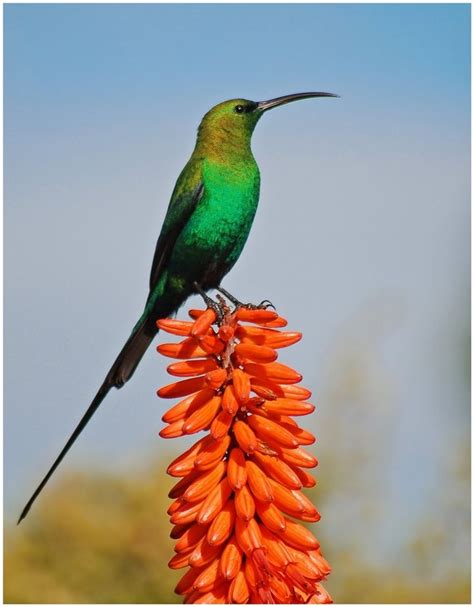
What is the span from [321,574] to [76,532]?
12.6ft

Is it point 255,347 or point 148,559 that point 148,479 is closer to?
point 148,559

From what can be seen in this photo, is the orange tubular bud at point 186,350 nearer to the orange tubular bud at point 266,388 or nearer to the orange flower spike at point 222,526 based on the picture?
the orange tubular bud at point 266,388

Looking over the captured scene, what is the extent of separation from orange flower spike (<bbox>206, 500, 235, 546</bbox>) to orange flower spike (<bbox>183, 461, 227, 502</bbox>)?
85mm

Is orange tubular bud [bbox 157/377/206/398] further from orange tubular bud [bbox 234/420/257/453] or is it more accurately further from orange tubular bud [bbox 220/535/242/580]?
orange tubular bud [bbox 220/535/242/580]

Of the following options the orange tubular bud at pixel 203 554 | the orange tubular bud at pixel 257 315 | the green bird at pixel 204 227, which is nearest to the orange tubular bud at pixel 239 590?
the orange tubular bud at pixel 203 554

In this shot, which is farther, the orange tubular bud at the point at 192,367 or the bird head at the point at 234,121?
the bird head at the point at 234,121

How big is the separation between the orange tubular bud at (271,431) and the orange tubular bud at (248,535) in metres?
0.27

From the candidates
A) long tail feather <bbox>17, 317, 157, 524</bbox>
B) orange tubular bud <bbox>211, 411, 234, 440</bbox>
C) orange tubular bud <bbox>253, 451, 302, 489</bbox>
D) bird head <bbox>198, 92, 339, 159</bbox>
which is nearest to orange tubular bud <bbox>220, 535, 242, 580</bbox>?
orange tubular bud <bbox>253, 451, 302, 489</bbox>

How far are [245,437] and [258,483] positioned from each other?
15 cm

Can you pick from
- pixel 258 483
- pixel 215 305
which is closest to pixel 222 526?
pixel 258 483

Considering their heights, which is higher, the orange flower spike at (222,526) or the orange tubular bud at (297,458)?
Result: the orange tubular bud at (297,458)

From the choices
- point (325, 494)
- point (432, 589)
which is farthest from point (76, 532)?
point (432, 589)

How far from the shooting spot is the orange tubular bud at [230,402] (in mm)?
3074

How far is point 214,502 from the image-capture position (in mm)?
3066
